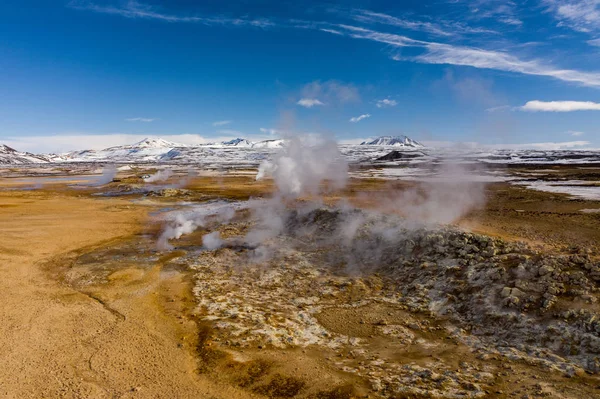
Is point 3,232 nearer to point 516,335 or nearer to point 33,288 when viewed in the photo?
point 33,288

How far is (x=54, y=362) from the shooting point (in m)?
9.80

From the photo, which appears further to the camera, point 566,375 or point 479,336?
point 479,336

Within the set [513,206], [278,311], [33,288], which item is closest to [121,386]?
[278,311]

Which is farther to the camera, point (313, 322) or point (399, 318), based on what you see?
point (399, 318)

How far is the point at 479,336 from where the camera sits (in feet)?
34.9

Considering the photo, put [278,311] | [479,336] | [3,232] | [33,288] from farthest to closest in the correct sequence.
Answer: [3,232] → [33,288] → [278,311] → [479,336]

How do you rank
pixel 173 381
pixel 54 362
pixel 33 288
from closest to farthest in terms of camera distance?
pixel 173 381, pixel 54 362, pixel 33 288

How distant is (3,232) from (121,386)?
2407 centimetres

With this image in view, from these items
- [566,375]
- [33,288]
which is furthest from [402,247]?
[33,288]

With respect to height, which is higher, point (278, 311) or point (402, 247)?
point (402, 247)

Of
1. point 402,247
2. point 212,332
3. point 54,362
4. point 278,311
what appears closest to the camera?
point 54,362

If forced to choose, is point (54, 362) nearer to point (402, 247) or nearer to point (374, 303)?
point (374, 303)

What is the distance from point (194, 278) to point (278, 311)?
552 centimetres

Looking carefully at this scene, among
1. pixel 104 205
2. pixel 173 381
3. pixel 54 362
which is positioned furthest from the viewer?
pixel 104 205
